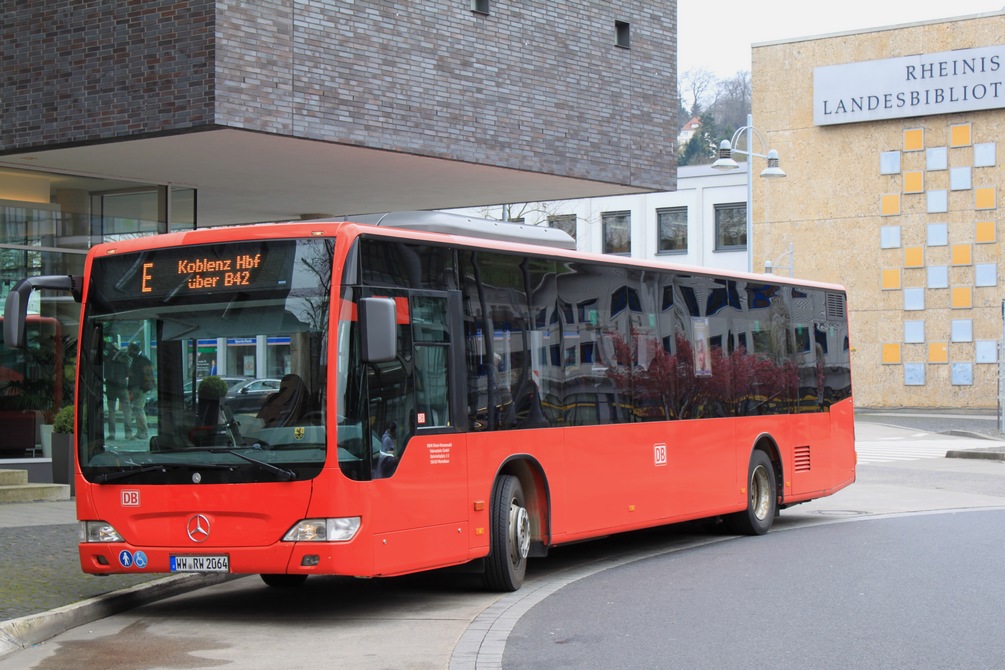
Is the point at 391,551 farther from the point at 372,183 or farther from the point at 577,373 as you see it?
the point at 372,183

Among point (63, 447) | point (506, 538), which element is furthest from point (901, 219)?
point (506, 538)

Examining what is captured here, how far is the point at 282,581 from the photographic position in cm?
1216

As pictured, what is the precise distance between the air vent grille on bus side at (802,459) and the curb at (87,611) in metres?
7.53

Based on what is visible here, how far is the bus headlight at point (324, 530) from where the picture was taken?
31.0 feet

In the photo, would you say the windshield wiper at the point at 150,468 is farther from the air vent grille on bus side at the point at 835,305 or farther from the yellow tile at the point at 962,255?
the yellow tile at the point at 962,255

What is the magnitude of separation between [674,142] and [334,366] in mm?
14576

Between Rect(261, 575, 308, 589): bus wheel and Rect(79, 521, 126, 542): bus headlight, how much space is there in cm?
222

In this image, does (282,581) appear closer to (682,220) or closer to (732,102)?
(682,220)

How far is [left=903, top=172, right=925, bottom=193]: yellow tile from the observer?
5306 centimetres

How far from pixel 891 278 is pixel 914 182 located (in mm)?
3721

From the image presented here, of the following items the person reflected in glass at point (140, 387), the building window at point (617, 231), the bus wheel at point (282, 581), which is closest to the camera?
the person reflected in glass at point (140, 387)

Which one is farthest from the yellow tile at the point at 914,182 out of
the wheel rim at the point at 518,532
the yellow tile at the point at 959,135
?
the wheel rim at the point at 518,532

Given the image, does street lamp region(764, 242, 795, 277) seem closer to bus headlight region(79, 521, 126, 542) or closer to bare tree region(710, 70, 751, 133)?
bare tree region(710, 70, 751, 133)

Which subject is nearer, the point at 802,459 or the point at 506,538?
the point at 506,538
